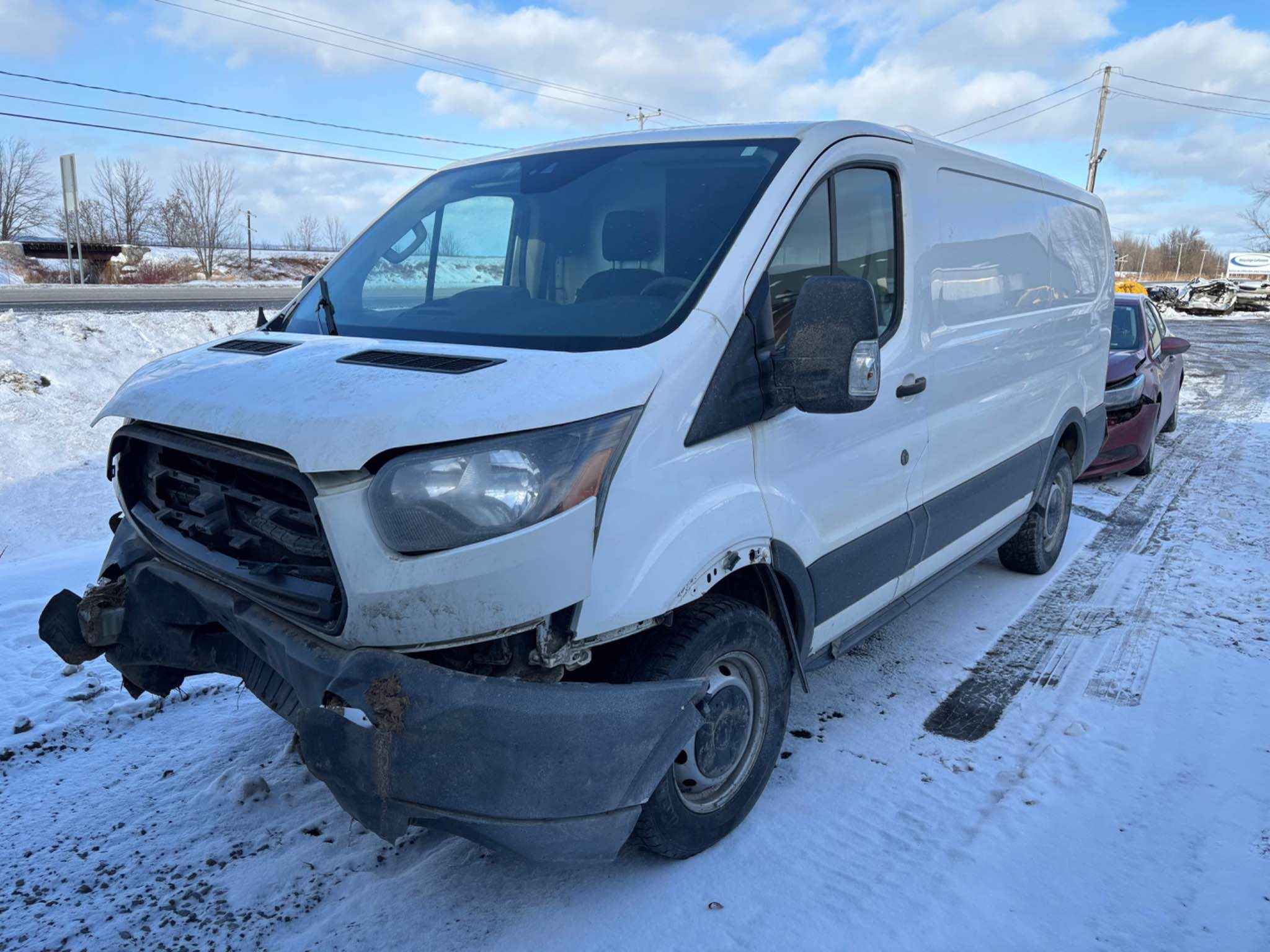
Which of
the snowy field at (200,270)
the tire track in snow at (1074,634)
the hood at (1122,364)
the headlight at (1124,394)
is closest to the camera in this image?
the tire track in snow at (1074,634)

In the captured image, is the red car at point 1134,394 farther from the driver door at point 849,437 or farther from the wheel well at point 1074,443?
the driver door at point 849,437

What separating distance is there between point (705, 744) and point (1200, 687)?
2.77 meters

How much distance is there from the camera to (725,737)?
2914 mm

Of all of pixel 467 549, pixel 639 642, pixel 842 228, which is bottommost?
pixel 639 642

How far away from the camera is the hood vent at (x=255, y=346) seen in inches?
115

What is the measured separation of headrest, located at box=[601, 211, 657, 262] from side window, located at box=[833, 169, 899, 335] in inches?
27.1

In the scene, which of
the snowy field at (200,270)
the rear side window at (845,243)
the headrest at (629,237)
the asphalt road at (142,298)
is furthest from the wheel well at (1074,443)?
the snowy field at (200,270)

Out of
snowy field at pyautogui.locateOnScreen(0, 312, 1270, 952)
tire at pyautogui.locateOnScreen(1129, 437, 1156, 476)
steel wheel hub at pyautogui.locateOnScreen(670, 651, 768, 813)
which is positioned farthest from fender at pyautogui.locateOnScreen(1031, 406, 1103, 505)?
steel wheel hub at pyautogui.locateOnScreen(670, 651, 768, 813)

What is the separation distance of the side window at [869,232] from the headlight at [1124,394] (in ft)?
19.7

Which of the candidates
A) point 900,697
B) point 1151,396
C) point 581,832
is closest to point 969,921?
point 581,832

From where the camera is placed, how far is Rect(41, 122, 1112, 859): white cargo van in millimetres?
2193

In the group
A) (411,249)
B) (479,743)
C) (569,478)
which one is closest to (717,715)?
(479,743)

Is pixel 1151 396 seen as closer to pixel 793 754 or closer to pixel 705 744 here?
pixel 793 754

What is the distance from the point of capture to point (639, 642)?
8.63 feet
